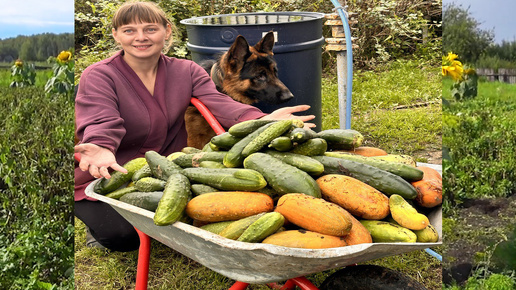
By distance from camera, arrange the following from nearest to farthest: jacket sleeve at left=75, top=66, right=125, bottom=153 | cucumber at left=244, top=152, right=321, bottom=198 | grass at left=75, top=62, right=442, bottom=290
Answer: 1. cucumber at left=244, top=152, right=321, bottom=198
2. jacket sleeve at left=75, top=66, right=125, bottom=153
3. grass at left=75, top=62, right=442, bottom=290

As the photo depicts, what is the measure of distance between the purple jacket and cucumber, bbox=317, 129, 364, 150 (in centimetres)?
74

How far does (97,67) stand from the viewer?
101 inches

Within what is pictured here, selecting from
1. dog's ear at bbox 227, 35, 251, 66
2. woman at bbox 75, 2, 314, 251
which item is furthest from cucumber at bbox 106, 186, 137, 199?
dog's ear at bbox 227, 35, 251, 66

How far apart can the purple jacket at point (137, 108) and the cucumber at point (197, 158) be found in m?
0.45

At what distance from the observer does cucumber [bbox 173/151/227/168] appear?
1904 mm

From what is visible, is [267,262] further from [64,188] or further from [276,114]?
[64,188]

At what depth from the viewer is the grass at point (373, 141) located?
9.39 feet

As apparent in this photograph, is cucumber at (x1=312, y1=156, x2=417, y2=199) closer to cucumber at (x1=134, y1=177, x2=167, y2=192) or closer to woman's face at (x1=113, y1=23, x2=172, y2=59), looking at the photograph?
cucumber at (x1=134, y1=177, x2=167, y2=192)

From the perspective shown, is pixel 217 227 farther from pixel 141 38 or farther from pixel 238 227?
pixel 141 38

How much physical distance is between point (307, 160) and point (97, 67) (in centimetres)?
133

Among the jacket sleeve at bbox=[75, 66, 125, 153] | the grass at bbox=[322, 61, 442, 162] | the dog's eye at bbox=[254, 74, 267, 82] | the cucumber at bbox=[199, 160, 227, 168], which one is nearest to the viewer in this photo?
the cucumber at bbox=[199, 160, 227, 168]

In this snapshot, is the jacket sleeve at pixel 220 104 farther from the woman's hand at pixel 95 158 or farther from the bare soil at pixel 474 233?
the bare soil at pixel 474 233

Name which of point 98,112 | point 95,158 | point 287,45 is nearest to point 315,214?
point 95,158

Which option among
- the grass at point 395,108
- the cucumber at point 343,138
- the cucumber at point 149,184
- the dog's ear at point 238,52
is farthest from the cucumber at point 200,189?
the grass at point 395,108
